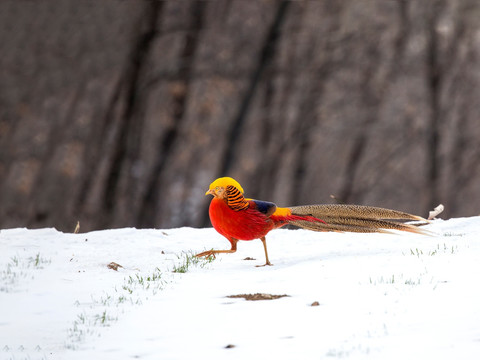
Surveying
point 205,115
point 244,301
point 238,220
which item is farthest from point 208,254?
point 205,115

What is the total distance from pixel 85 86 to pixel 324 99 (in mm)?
4153

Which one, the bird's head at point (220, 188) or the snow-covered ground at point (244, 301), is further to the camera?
the bird's head at point (220, 188)

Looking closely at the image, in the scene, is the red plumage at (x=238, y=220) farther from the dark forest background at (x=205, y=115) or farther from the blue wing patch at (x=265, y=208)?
the dark forest background at (x=205, y=115)

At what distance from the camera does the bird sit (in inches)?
208

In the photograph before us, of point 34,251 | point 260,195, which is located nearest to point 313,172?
point 260,195

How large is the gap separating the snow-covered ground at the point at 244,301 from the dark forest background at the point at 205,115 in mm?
4004

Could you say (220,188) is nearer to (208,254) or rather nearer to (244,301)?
→ (208,254)

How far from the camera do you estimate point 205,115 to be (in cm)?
1064

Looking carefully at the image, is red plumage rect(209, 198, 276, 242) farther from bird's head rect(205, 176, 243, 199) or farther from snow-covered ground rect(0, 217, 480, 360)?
snow-covered ground rect(0, 217, 480, 360)

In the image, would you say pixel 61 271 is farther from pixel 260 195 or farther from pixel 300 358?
pixel 260 195

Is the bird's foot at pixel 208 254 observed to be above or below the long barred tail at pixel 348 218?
below

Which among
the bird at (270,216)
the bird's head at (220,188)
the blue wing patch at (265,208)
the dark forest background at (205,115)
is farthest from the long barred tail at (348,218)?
the dark forest background at (205,115)

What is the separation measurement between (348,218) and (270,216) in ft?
2.26

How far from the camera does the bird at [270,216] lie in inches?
208
